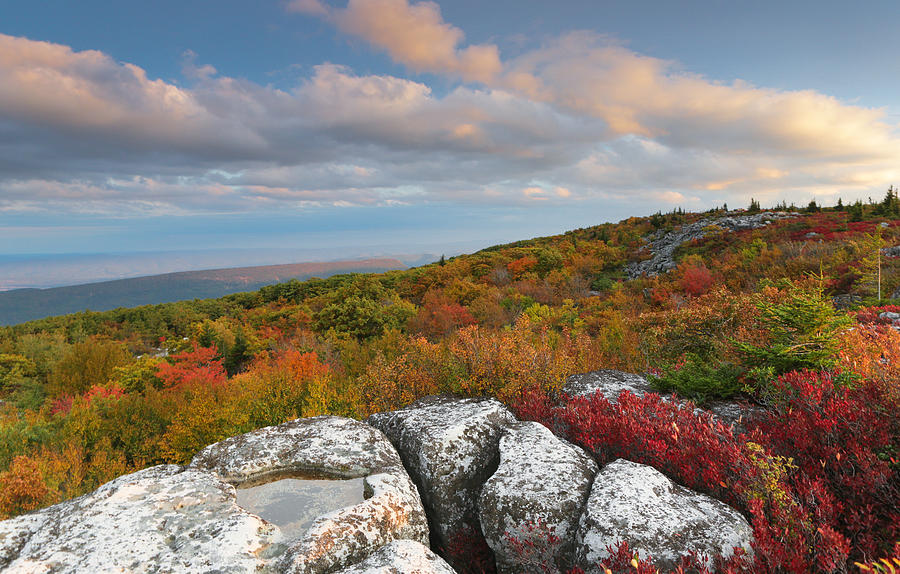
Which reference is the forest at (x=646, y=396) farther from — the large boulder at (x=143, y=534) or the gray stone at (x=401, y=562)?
the large boulder at (x=143, y=534)

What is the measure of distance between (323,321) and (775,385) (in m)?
22.1

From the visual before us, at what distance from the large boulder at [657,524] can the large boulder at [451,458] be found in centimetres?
149

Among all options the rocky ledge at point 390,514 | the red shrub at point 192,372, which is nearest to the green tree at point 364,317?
the red shrub at point 192,372

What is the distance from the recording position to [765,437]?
393cm

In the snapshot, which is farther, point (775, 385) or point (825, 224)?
point (825, 224)

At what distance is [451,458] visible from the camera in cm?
471

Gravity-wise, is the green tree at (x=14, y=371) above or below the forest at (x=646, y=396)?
below

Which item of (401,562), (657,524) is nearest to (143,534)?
(401,562)

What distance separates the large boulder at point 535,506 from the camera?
11.5ft

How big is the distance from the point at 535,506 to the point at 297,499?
7.86 feet

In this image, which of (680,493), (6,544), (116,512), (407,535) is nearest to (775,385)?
(680,493)

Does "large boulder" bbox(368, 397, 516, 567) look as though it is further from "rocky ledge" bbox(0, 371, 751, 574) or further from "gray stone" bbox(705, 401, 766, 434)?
"gray stone" bbox(705, 401, 766, 434)

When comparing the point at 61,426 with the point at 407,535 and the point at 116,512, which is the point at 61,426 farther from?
the point at 407,535

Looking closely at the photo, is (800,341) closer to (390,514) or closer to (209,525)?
(390,514)
